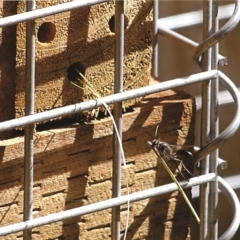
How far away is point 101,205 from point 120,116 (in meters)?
0.09

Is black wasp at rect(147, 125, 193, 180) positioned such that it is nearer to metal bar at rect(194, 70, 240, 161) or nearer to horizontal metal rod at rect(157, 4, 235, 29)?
metal bar at rect(194, 70, 240, 161)

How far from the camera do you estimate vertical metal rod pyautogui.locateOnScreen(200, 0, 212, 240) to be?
89 centimetres

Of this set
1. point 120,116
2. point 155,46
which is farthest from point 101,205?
point 155,46

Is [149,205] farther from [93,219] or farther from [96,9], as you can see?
[96,9]

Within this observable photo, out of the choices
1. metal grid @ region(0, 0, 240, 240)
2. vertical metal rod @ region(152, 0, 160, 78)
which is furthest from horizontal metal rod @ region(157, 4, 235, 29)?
metal grid @ region(0, 0, 240, 240)

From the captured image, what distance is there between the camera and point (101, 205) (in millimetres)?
864

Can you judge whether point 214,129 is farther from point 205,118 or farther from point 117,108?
point 117,108

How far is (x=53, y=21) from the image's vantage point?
0.85 m

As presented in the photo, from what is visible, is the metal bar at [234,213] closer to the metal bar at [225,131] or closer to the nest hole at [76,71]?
the metal bar at [225,131]

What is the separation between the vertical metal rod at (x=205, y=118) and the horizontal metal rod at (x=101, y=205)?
0.02 m

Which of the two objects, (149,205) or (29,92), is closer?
(29,92)

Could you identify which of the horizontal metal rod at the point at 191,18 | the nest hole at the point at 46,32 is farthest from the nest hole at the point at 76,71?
the horizontal metal rod at the point at 191,18

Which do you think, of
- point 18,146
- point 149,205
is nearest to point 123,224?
point 149,205

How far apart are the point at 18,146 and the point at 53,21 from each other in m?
0.13
